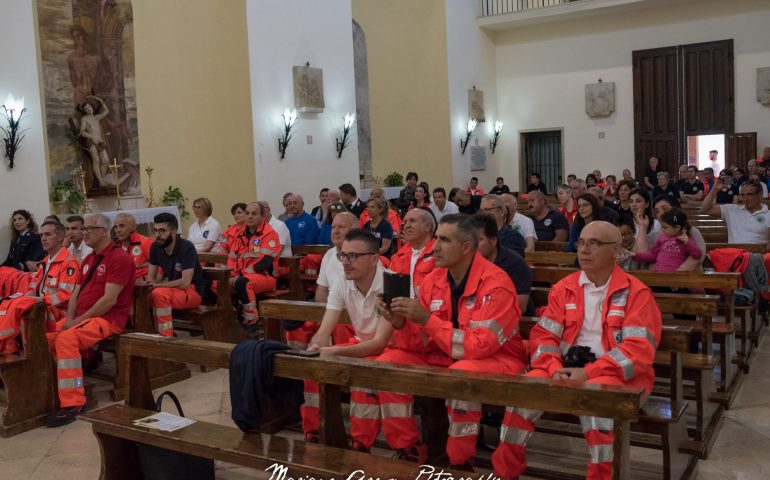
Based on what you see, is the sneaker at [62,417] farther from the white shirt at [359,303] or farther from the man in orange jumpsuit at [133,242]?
the white shirt at [359,303]

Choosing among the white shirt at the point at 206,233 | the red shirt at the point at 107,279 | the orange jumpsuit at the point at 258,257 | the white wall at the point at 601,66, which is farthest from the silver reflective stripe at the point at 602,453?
the white wall at the point at 601,66

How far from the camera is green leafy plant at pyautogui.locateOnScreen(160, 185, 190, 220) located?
11.9 meters

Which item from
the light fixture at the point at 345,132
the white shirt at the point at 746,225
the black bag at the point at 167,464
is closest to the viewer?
the black bag at the point at 167,464

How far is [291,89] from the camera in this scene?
12.5 meters

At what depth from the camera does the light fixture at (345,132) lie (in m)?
13.5

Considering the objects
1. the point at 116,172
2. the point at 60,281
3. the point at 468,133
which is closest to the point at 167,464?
the point at 60,281

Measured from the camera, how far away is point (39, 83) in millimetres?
9656

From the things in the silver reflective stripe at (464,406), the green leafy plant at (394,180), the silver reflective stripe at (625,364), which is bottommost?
the silver reflective stripe at (464,406)

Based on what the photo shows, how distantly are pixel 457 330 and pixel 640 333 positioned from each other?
2.82 ft

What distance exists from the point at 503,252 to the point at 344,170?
9.49 metres

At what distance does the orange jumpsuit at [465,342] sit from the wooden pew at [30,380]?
2.80m

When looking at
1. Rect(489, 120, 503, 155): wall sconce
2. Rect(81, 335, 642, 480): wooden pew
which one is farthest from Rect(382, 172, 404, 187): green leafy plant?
Rect(81, 335, 642, 480): wooden pew

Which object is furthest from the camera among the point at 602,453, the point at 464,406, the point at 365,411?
the point at 365,411

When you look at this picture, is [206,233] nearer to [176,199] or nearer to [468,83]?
[176,199]
